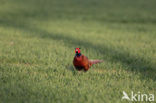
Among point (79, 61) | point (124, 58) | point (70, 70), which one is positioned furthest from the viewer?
point (124, 58)

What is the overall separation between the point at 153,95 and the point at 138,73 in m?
1.10

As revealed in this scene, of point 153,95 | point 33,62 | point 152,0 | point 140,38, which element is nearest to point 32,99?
point 153,95

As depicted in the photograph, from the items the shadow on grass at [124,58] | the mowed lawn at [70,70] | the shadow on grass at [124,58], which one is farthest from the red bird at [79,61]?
the shadow on grass at [124,58]

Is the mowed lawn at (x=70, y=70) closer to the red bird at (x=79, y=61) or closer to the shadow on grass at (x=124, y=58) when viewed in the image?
the shadow on grass at (x=124, y=58)

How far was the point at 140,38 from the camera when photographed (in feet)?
27.9

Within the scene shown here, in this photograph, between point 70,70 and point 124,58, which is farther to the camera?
point 124,58

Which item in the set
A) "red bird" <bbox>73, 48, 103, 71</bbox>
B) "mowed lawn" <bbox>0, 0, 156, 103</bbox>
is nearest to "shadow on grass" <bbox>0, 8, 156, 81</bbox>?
"mowed lawn" <bbox>0, 0, 156, 103</bbox>

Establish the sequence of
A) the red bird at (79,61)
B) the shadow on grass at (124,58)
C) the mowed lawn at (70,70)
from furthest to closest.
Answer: the shadow on grass at (124,58) < the red bird at (79,61) < the mowed lawn at (70,70)

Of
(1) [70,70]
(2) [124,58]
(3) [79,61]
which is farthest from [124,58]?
(3) [79,61]

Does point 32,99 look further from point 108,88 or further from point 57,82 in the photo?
point 108,88

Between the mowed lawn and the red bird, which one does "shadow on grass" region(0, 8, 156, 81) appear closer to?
the mowed lawn

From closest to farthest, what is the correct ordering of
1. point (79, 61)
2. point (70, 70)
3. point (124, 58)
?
point (79, 61) → point (70, 70) → point (124, 58)

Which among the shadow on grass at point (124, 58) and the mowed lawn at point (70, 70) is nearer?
the mowed lawn at point (70, 70)

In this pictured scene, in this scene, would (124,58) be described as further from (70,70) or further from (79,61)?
(79,61)
